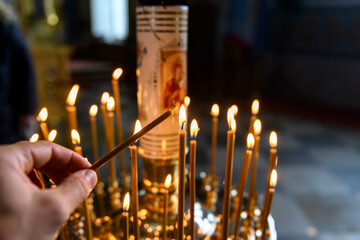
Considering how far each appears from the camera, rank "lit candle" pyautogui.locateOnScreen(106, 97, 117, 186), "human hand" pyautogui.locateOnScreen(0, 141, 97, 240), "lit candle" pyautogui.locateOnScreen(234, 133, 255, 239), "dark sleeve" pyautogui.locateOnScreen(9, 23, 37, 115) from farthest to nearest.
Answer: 1. "dark sleeve" pyautogui.locateOnScreen(9, 23, 37, 115)
2. "lit candle" pyautogui.locateOnScreen(106, 97, 117, 186)
3. "lit candle" pyautogui.locateOnScreen(234, 133, 255, 239)
4. "human hand" pyautogui.locateOnScreen(0, 141, 97, 240)

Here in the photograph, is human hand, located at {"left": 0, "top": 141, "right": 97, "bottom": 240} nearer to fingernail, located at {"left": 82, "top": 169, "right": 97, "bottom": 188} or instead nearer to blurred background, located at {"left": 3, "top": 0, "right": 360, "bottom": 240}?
fingernail, located at {"left": 82, "top": 169, "right": 97, "bottom": 188}

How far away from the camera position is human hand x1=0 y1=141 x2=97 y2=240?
321mm

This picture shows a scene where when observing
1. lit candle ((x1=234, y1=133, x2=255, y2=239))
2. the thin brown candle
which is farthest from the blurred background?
the thin brown candle

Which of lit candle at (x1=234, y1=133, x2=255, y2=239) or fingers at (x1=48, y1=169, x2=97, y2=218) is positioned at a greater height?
fingers at (x1=48, y1=169, x2=97, y2=218)

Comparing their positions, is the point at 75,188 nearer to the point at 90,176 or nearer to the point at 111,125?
the point at 90,176

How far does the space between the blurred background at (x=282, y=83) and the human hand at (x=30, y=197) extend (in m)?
1.37

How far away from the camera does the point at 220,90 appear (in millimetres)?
4906

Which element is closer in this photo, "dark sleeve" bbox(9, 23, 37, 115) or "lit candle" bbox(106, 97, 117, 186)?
"lit candle" bbox(106, 97, 117, 186)

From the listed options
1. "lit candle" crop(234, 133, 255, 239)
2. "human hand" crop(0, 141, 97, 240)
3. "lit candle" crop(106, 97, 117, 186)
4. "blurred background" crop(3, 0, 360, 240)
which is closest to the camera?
"human hand" crop(0, 141, 97, 240)

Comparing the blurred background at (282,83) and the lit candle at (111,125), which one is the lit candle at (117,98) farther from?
the blurred background at (282,83)

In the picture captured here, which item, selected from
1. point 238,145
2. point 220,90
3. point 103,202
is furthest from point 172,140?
point 220,90

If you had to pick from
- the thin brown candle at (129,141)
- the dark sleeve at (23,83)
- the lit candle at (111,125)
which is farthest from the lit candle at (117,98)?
the dark sleeve at (23,83)

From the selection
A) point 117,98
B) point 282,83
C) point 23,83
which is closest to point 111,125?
point 117,98

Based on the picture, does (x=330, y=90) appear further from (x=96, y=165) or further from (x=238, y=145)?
(x=96, y=165)
